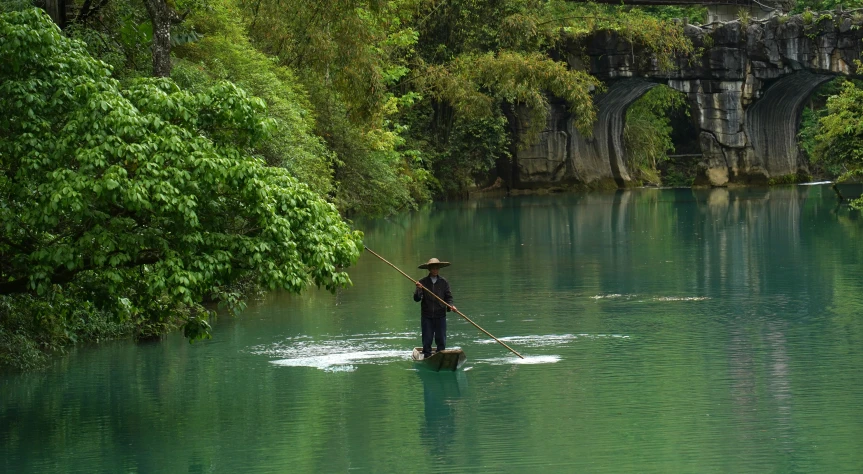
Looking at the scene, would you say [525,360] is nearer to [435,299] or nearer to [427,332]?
[427,332]

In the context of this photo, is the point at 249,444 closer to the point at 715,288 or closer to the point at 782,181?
the point at 715,288

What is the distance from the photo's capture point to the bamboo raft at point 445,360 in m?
15.6

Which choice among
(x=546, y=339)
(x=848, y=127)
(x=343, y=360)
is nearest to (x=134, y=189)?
(x=343, y=360)

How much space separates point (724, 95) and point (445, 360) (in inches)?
1791

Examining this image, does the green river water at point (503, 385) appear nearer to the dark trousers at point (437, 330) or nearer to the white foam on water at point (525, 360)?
the white foam on water at point (525, 360)

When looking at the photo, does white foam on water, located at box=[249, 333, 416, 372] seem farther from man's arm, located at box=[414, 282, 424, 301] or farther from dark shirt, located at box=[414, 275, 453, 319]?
man's arm, located at box=[414, 282, 424, 301]

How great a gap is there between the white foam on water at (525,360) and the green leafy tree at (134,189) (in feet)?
13.1

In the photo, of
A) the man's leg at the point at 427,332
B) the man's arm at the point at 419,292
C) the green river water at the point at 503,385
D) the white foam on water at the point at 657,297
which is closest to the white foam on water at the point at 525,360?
the green river water at the point at 503,385

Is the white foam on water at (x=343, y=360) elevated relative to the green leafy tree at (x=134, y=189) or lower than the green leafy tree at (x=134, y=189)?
lower

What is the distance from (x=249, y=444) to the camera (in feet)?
40.3

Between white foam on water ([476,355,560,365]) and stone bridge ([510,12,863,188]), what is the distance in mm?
41593

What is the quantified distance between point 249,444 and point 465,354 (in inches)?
201

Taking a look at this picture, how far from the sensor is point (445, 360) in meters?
15.7

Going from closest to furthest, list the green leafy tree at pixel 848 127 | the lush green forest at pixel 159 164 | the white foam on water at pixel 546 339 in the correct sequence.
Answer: the lush green forest at pixel 159 164 → the white foam on water at pixel 546 339 → the green leafy tree at pixel 848 127
